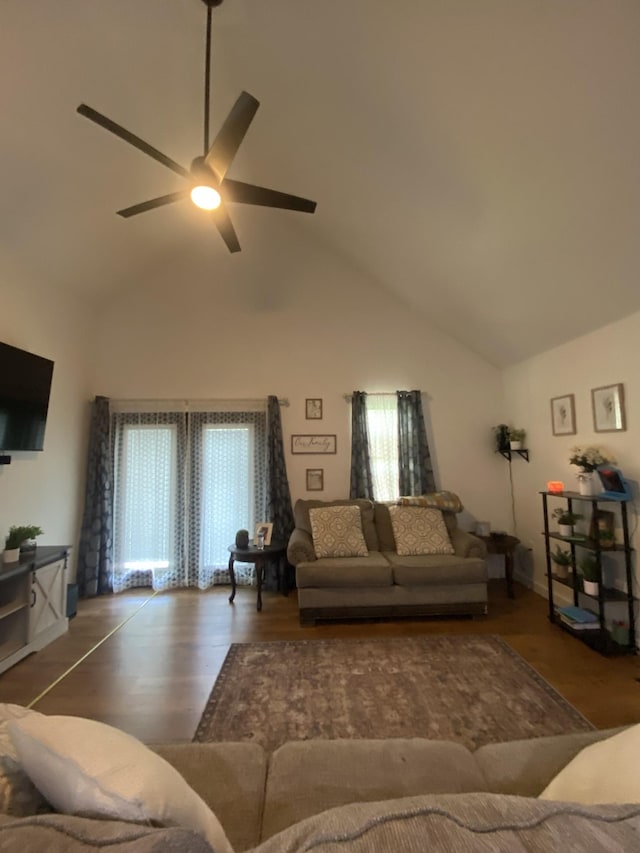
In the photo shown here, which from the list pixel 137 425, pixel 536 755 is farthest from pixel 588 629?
pixel 137 425

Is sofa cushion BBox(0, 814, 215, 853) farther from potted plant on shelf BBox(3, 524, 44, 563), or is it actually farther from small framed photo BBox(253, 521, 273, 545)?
small framed photo BBox(253, 521, 273, 545)

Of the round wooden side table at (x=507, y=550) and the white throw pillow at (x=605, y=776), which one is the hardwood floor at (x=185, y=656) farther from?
the white throw pillow at (x=605, y=776)

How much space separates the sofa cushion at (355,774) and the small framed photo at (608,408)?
2632mm

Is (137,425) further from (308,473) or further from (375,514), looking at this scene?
(375,514)

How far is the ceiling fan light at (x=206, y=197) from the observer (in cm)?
189

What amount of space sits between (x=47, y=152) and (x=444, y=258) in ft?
9.97

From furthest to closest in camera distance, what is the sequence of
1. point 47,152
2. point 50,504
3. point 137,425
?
point 137,425 < point 50,504 < point 47,152

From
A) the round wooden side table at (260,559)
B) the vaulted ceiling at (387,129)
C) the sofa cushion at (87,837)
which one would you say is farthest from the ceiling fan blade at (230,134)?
the round wooden side table at (260,559)

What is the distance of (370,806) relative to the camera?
1.94ft

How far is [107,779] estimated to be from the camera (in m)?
0.70

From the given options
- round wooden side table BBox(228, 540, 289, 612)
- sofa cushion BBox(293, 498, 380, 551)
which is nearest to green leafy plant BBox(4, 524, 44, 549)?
round wooden side table BBox(228, 540, 289, 612)

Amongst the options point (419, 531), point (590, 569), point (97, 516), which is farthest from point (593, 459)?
point (97, 516)

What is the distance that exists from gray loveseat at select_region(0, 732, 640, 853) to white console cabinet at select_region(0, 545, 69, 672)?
2.19 meters

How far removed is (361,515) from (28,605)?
2.77 meters
